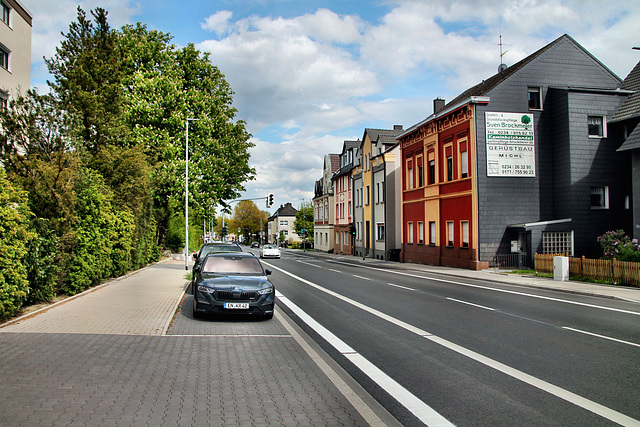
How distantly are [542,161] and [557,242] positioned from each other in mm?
4827

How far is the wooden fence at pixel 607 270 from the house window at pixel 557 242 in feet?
17.8

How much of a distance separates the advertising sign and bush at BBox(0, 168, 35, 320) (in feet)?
77.0

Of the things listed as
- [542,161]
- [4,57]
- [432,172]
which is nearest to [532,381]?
[542,161]

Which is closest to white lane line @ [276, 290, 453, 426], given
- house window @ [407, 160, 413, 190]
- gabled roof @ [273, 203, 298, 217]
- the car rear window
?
the car rear window

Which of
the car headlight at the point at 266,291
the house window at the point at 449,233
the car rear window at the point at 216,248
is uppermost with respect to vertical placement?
the house window at the point at 449,233

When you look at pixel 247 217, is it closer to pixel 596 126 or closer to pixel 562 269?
pixel 596 126

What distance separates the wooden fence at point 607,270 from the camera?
17781 mm

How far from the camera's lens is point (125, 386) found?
566 cm

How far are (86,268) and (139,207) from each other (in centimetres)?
838

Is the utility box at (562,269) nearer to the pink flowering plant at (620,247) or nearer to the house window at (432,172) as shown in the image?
the pink flowering plant at (620,247)

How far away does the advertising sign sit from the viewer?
27141mm

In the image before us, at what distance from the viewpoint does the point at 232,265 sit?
12203 mm

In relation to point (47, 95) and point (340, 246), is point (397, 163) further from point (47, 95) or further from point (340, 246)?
point (47, 95)

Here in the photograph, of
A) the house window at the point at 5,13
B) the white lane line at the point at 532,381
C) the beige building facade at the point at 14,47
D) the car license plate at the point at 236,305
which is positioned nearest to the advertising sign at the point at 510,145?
the white lane line at the point at 532,381
